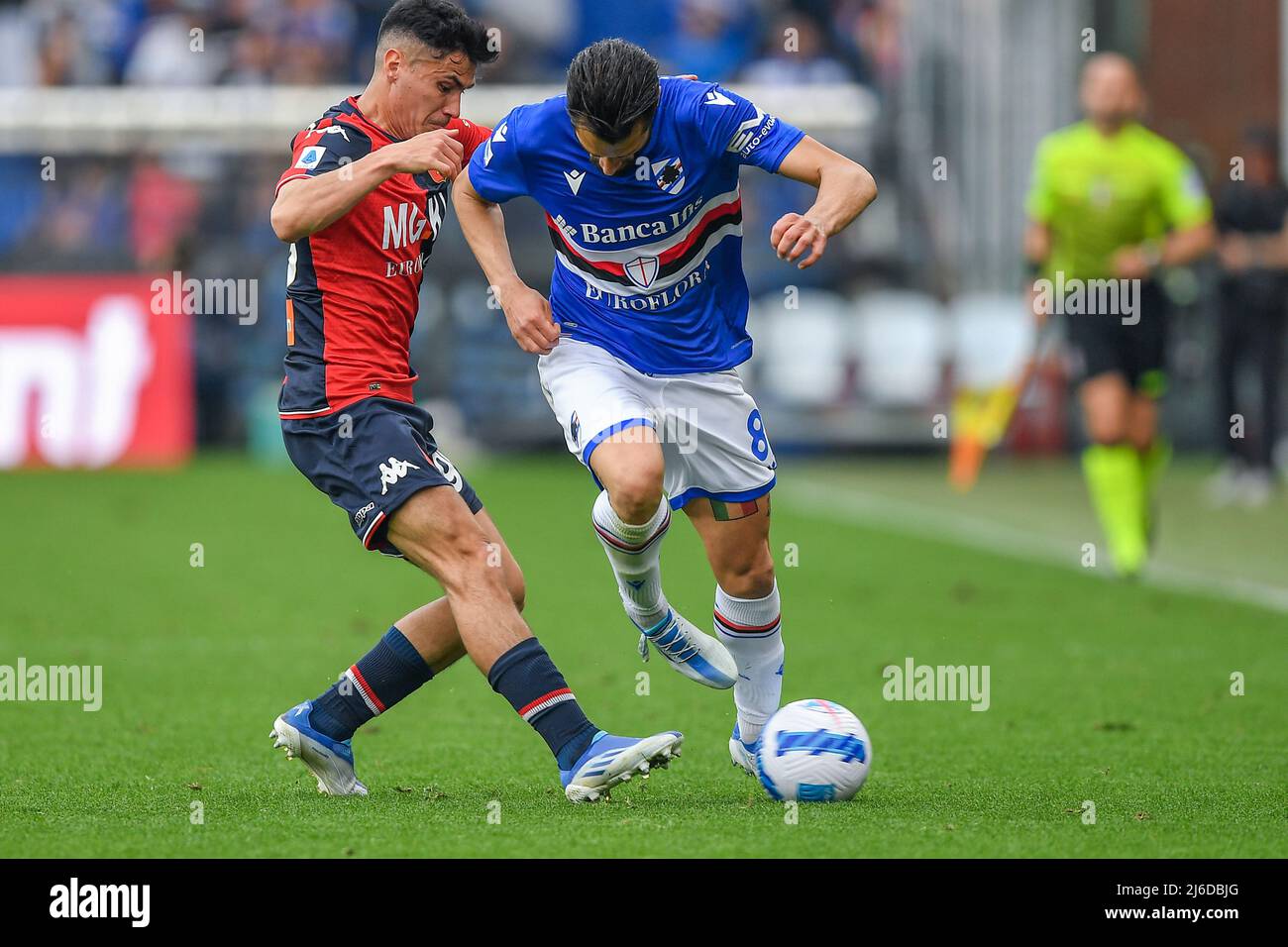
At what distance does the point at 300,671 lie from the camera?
25.8 feet

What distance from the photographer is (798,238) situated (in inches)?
204

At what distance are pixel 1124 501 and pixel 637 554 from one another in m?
5.25

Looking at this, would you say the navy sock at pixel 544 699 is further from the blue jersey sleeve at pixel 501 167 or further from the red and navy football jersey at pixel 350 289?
the blue jersey sleeve at pixel 501 167

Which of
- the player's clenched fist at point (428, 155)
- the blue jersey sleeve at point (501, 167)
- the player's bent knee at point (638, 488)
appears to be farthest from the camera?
the blue jersey sleeve at point (501, 167)

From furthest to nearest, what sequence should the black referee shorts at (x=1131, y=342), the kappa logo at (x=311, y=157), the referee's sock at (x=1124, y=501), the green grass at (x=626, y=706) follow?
the black referee shorts at (x=1131, y=342), the referee's sock at (x=1124, y=501), the kappa logo at (x=311, y=157), the green grass at (x=626, y=706)

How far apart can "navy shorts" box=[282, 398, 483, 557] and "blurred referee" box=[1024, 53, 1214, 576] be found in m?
6.02

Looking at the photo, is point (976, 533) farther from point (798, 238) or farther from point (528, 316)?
point (798, 238)

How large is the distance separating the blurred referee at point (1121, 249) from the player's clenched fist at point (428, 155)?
20.6 ft

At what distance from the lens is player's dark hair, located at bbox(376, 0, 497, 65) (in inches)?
215

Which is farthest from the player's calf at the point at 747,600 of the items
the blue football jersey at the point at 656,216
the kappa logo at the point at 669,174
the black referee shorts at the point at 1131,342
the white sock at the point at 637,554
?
the black referee shorts at the point at 1131,342

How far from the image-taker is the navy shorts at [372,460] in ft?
17.4

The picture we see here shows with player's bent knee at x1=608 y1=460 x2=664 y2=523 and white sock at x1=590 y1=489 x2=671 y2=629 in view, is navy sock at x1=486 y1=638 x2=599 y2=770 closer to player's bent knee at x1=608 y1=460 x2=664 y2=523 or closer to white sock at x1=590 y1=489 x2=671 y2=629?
player's bent knee at x1=608 y1=460 x2=664 y2=523

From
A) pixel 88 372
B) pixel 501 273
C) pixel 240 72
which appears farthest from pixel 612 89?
pixel 240 72
